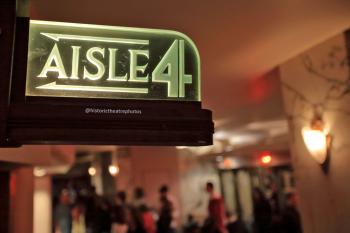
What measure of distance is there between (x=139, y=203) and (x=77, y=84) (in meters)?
5.78

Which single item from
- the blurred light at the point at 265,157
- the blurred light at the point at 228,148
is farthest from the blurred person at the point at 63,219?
the blurred light at the point at 265,157

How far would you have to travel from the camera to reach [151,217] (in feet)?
19.1

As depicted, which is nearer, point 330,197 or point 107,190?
point 330,197

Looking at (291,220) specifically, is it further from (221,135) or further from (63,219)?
(63,219)

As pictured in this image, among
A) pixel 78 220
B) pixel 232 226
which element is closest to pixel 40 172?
pixel 78 220

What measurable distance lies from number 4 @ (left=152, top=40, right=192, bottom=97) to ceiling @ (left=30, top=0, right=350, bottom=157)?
634 mm

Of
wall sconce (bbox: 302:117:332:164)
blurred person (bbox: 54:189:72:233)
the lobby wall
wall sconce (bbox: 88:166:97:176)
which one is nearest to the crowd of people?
blurred person (bbox: 54:189:72:233)

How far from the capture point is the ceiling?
220 cm

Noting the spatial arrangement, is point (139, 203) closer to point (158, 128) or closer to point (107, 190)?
point (107, 190)

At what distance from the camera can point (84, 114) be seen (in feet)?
4.57

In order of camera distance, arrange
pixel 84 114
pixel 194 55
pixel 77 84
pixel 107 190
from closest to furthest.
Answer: pixel 84 114 → pixel 77 84 → pixel 194 55 → pixel 107 190

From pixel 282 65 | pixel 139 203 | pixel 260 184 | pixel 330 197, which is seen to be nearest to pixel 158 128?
pixel 330 197

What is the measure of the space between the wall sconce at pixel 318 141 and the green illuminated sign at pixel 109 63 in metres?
1.58

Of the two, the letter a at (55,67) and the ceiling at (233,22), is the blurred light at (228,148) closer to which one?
the ceiling at (233,22)
